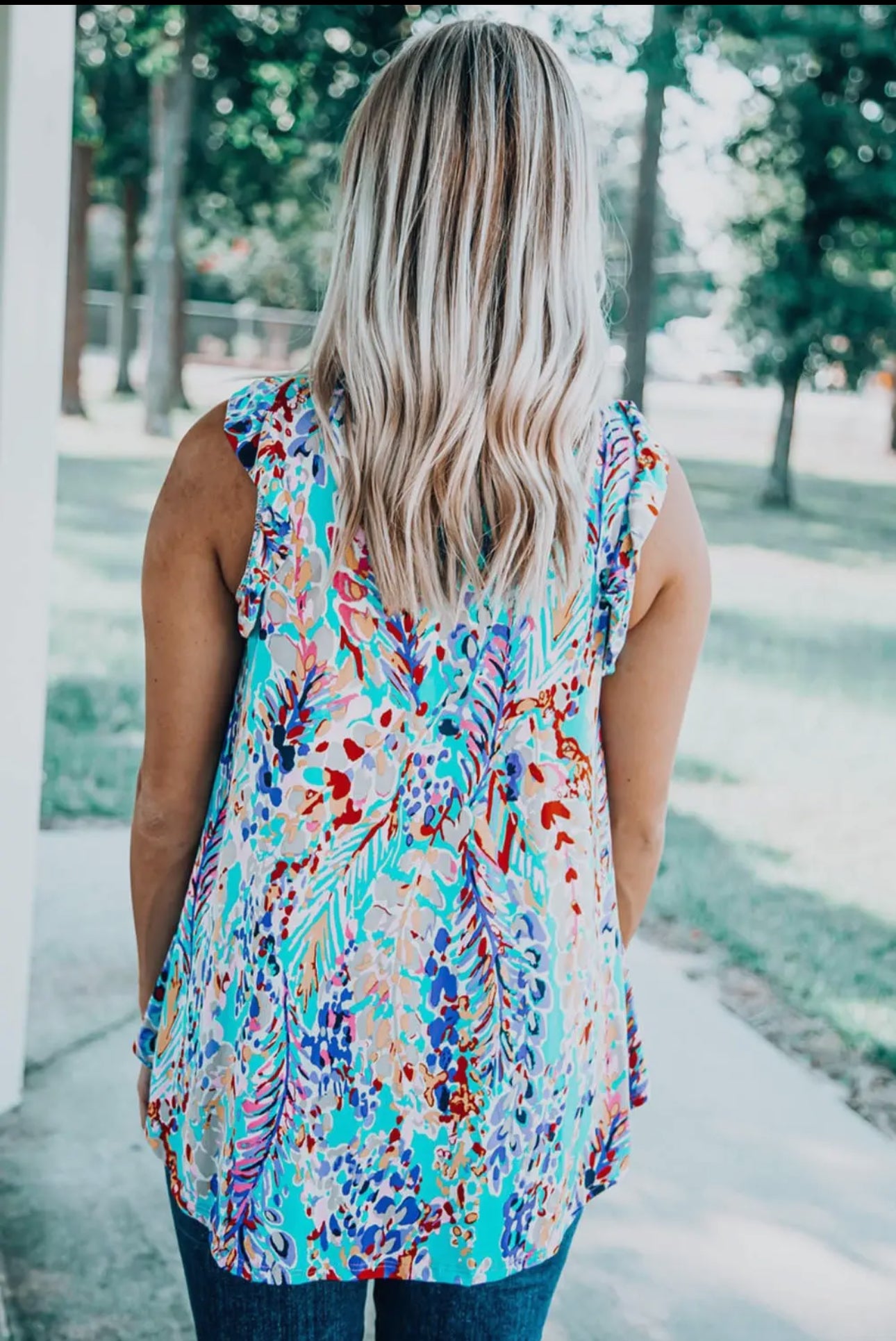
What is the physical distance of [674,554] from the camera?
1.25 metres

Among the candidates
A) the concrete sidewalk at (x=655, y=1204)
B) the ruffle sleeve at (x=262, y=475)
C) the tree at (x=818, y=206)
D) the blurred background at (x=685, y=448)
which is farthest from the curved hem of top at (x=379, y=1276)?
the tree at (x=818, y=206)

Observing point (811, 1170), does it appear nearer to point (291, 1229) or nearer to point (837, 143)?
point (291, 1229)

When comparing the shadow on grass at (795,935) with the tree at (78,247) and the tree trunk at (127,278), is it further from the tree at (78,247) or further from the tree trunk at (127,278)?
the tree trunk at (127,278)

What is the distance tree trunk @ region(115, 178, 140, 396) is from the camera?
2453 cm

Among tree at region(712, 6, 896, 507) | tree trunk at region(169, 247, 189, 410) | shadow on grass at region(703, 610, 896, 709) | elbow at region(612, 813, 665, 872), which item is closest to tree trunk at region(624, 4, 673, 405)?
tree at region(712, 6, 896, 507)

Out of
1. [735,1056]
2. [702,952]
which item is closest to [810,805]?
[702,952]

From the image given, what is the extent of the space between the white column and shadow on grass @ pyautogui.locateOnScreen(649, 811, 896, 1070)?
2296mm

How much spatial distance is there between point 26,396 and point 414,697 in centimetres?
167

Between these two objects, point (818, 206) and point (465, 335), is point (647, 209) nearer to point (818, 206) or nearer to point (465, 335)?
point (818, 206)

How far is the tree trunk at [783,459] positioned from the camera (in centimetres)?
1788

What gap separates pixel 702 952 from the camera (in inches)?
171

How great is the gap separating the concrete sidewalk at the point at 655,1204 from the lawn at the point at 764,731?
1.99ft

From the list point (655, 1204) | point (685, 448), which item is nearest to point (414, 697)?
point (655, 1204)

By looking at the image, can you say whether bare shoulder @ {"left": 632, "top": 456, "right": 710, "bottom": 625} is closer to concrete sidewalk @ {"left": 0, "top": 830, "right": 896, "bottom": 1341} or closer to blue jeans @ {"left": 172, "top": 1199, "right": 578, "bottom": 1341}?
blue jeans @ {"left": 172, "top": 1199, "right": 578, "bottom": 1341}
